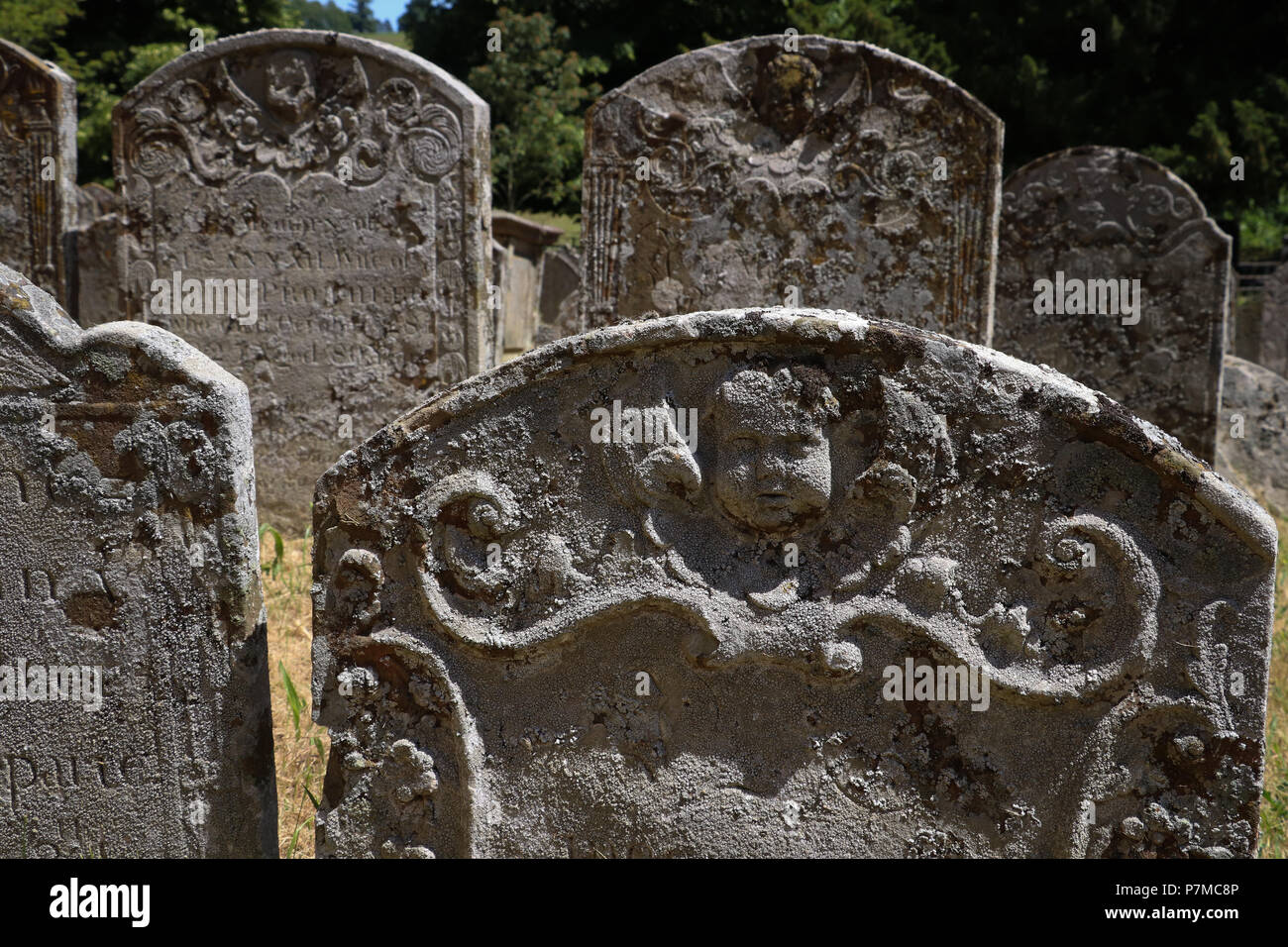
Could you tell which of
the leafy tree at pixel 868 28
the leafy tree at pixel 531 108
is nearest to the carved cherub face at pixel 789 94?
the leafy tree at pixel 531 108

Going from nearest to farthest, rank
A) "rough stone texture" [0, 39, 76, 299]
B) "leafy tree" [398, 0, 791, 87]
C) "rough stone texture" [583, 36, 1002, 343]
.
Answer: "rough stone texture" [583, 36, 1002, 343] → "rough stone texture" [0, 39, 76, 299] → "leafy tree" [398, 0, 791, 87]

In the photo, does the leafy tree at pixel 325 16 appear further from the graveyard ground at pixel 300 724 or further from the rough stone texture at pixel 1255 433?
Answer: the graveyard ground at pixel 300 724

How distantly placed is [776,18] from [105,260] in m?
14.6

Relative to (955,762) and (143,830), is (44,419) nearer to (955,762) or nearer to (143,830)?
(143,830)

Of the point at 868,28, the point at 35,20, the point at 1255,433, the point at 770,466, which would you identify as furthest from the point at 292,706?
the point at 868,28

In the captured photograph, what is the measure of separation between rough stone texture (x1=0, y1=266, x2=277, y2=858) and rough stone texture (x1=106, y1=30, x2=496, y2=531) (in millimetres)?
2773

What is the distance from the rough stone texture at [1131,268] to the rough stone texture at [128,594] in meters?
5.33

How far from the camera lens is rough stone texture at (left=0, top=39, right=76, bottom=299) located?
5441 mm

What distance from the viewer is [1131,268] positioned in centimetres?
645

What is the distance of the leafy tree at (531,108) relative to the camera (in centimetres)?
1706

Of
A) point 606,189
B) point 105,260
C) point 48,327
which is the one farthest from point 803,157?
point 105,260

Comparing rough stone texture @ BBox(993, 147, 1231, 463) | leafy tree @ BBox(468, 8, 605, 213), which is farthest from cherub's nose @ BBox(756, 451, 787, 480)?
leafy tree @ BBox(468, 8, 605, 213)

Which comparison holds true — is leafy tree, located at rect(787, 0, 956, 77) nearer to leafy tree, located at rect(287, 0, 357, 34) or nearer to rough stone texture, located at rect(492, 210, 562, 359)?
rough stone texture, located at rect(492, 210, 562, 359)

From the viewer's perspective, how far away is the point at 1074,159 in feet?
20.9
